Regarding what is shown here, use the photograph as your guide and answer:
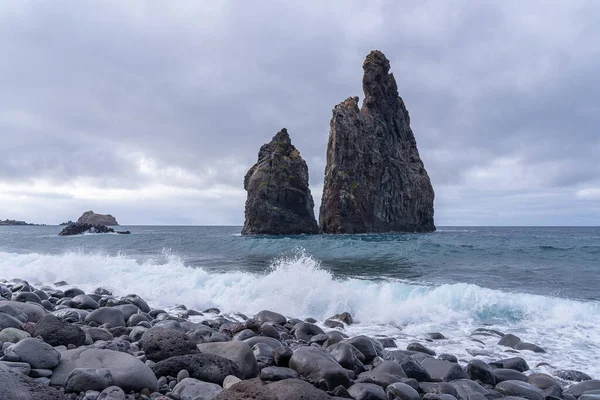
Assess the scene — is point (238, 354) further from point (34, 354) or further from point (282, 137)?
point (282, 137)

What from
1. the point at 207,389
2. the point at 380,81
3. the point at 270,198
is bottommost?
the point at 207,389

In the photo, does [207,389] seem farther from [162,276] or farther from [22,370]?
[162,276]

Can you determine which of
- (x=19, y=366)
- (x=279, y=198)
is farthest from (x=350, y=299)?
(x=279, y=198)

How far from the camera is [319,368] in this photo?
18.7ft

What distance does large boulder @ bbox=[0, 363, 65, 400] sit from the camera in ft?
12.0

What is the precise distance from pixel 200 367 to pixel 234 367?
0.45m

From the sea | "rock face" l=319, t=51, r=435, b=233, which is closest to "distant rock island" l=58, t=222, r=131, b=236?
"rock face" l=319, t=51, r=435, b=233

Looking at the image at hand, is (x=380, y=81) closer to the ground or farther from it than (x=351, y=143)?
farther from it

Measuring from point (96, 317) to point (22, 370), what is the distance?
13.6 ft

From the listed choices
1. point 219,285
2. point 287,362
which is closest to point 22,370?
point 287,362

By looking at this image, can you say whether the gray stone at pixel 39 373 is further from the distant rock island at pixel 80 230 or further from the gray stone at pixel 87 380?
the distant rock island at pixel 80 230

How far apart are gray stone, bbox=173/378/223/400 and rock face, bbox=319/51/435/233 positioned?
6017 cm

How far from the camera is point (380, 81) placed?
261 ft

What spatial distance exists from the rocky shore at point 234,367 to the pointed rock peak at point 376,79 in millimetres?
74051
